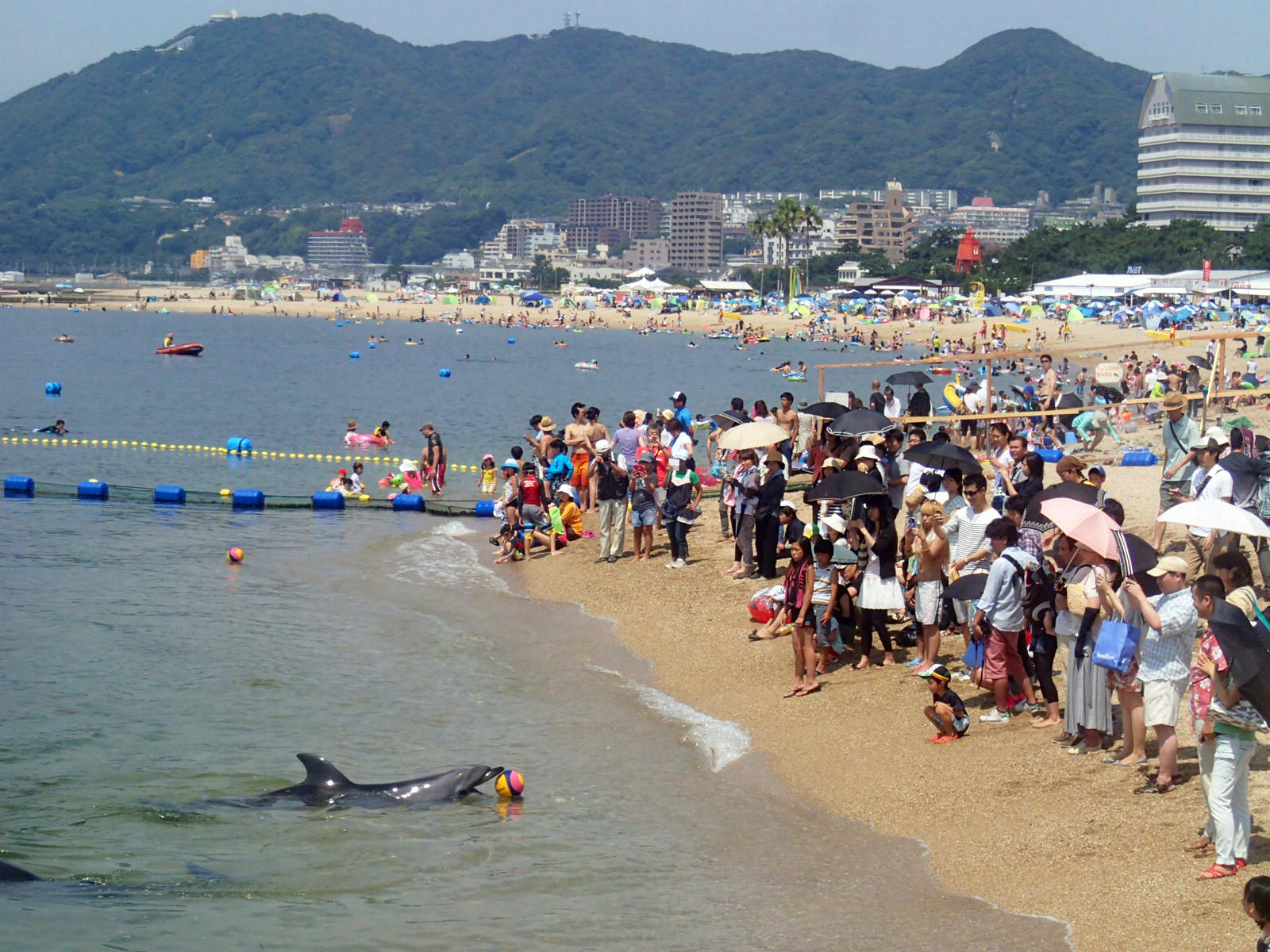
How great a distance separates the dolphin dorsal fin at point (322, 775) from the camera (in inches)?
428

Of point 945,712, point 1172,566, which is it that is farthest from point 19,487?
point 1172,566

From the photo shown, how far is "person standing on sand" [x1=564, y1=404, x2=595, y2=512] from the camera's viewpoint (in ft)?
69.4

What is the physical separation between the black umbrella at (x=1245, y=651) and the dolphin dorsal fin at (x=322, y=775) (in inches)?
255

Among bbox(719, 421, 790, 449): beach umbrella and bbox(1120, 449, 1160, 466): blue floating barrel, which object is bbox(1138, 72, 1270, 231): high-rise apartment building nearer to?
bbox(1120, 449, 1160, 466): blue floating barrel

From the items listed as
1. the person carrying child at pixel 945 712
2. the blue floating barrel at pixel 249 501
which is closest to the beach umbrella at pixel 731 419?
the person carrying child at pixel 945 712

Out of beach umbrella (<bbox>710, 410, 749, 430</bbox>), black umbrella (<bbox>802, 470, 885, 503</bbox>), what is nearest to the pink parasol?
black umbrella (<bbox>802, 470, 885, 503</bbox>)

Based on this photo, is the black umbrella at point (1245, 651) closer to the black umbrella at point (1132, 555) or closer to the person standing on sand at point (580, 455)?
the black umbrella at point (1132, 555)

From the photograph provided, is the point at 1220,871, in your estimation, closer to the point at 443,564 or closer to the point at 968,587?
the point at 968,587

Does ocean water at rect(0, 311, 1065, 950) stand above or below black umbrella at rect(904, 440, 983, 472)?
below

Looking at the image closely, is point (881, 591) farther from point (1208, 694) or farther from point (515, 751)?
point (1208, 694)

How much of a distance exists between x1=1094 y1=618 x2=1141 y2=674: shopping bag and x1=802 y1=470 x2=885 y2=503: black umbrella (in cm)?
357

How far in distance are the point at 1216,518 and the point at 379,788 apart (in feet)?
21.0

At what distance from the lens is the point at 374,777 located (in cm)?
1152

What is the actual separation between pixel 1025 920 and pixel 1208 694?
173 cm
